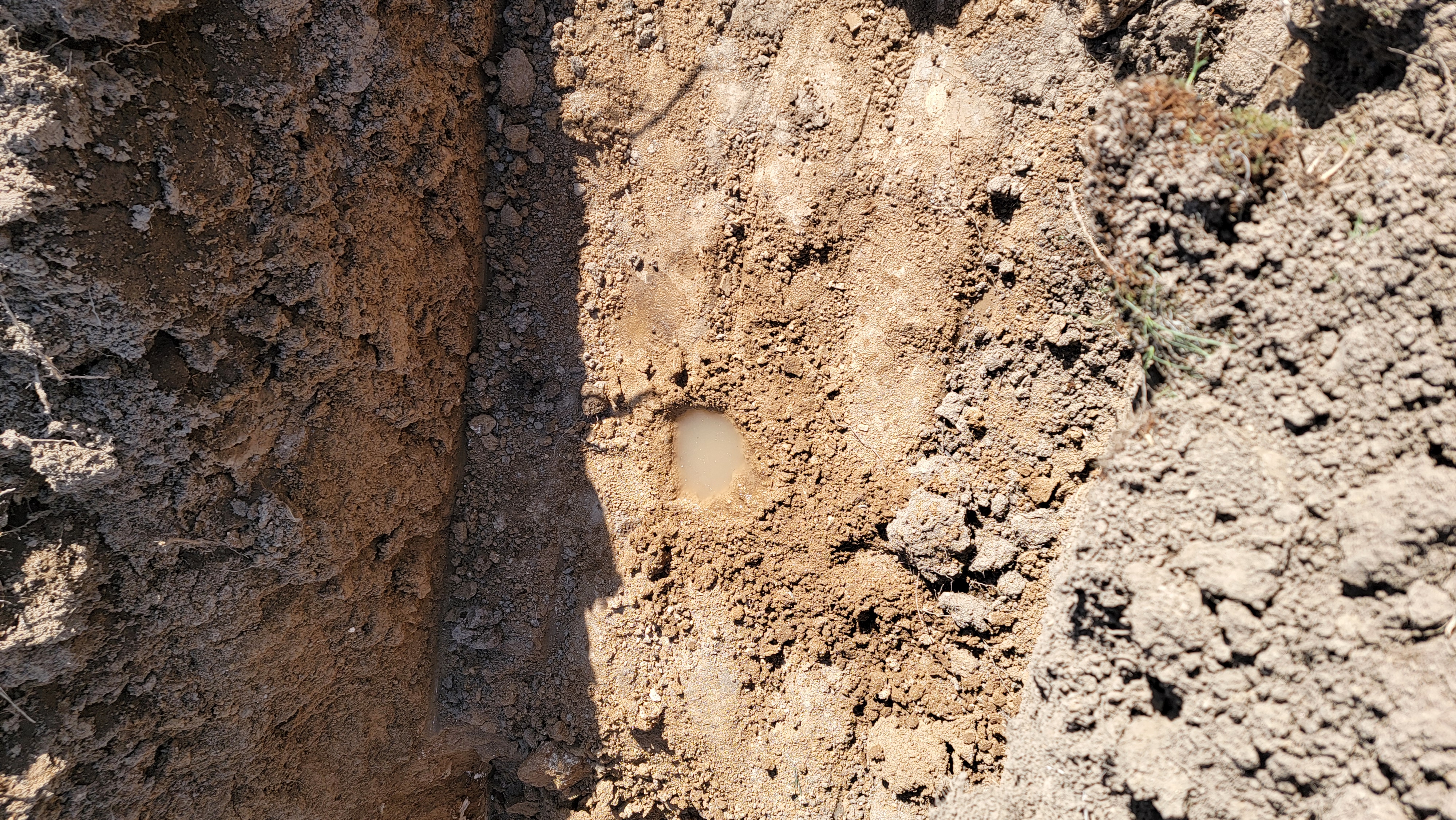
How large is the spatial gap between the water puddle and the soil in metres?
0.07

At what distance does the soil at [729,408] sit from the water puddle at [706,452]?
0.07 metres

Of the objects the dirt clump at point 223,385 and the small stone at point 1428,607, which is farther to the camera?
the dirt clump at point 223,385

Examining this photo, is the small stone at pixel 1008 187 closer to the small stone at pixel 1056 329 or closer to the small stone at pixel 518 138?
the small stone at pixel 1056 329

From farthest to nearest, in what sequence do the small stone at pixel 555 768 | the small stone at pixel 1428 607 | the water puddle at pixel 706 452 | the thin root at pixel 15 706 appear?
the small stone at pixel 555 768 < the water puddle at pixel 706 452 < the thin root at pixel 15 706 < the small stone at pixel 1428 607

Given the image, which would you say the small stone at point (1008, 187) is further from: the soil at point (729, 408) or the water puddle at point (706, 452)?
the water puddle at point (706, 452)

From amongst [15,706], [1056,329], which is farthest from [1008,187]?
[15,706]

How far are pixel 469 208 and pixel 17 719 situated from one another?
256 centimetres

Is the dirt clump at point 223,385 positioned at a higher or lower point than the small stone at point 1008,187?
lower

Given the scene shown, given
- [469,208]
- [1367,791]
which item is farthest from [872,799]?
[469,208]

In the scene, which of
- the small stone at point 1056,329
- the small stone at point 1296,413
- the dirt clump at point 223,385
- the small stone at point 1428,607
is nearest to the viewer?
the small stone at point 1428,607

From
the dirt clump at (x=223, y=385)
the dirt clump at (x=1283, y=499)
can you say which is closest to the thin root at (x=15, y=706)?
the dirt clump at (x=223, y=385)

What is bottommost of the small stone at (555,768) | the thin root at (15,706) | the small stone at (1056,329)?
the small stone at (555,768)

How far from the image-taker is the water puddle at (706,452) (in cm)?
369

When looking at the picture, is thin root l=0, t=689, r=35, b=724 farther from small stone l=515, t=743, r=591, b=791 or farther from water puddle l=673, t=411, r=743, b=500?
water puddle l=673, t=411, r=743, b=500
